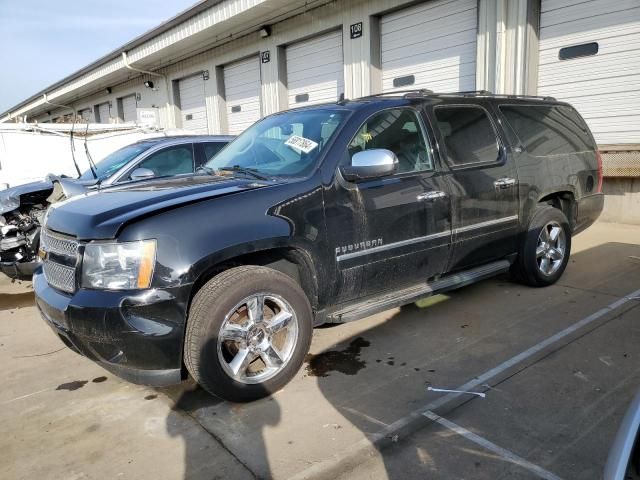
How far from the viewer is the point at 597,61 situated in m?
7.91

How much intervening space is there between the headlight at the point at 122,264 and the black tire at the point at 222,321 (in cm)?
35

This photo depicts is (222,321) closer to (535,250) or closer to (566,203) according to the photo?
(535,250)

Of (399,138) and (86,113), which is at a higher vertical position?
(86,113)

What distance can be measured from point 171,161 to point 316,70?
7.10 metres

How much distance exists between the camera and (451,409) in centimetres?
288

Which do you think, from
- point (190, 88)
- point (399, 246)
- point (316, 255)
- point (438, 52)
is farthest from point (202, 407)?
point (190, 88)

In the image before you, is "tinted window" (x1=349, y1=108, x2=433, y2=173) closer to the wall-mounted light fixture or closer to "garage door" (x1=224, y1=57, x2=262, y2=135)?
the wall-mounted light fixture

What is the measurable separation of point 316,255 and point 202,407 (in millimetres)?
1179

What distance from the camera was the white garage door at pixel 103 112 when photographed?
85.0 feet

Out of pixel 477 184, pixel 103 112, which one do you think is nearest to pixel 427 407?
pixel 477 184

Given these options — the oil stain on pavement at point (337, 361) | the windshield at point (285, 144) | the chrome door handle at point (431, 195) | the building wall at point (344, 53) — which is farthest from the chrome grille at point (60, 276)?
the building wall at point (344, 53)

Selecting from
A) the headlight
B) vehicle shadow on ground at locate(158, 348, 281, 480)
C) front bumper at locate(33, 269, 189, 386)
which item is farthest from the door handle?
the headlight

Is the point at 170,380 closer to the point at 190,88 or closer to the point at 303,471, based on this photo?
the point at 303,471

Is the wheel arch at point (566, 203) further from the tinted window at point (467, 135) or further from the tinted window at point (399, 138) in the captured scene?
the tinted window at point (399, 138)
